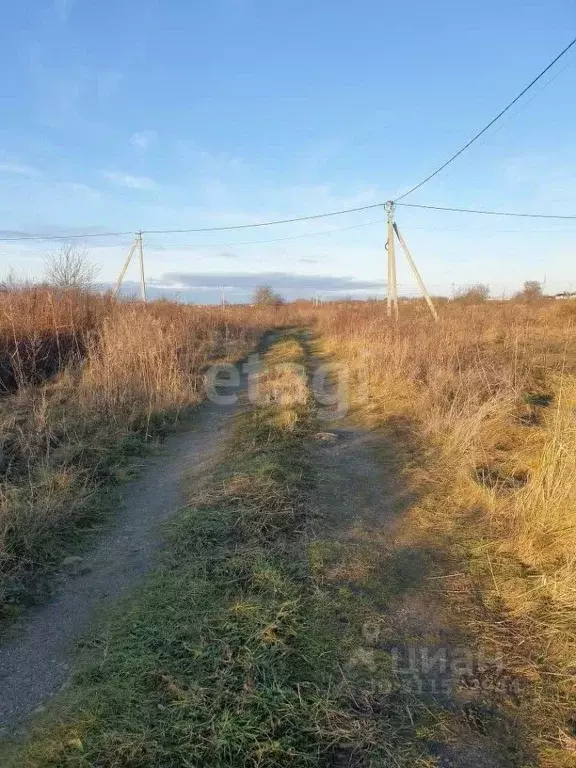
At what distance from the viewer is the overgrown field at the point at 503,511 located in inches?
82.7

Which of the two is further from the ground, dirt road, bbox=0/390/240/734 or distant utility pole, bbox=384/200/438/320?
distant utility pole, bbox=384/200/438/320

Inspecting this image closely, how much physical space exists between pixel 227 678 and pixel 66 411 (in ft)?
15.0

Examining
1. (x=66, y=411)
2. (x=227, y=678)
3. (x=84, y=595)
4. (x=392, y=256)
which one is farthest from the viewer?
(x=392, y=256)

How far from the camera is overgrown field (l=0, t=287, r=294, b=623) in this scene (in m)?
3.21

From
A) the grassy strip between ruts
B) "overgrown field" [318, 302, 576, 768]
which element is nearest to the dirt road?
the grassy strip between ruts

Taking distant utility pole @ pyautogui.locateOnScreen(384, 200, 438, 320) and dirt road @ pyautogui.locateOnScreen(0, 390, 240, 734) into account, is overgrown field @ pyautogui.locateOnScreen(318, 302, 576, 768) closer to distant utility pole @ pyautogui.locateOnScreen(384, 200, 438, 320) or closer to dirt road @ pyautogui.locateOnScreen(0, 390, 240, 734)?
dirt road @ pyautogui.locateOnScreen(0, 390, 240, 734)

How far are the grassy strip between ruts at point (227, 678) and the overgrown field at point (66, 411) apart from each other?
2.86ft

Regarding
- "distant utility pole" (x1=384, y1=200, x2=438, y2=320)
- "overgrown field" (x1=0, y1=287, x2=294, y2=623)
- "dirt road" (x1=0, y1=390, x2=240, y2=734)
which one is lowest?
"dirt road" (x1=0, y1=390, x2=240, y2=734)

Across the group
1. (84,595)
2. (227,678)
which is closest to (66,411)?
(84,595)

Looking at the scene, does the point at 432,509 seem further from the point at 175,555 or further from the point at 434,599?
the point at 175,555

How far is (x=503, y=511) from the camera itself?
349 cm

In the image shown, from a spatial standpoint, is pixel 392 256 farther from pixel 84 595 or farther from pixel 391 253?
pixel 84 595

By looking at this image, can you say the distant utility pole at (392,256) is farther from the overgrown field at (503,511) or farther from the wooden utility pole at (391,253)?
the overgrown field at (503,511)

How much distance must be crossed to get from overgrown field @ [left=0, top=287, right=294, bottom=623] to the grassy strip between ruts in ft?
2.86
